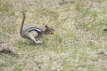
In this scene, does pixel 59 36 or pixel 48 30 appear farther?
pixel 48 30

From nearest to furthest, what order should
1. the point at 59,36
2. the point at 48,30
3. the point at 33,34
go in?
the point at 33,34
the point at 59,36
the point at 48,30

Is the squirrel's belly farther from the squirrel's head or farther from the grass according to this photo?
the squirrel's head

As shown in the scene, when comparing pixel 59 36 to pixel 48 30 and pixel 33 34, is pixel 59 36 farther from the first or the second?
pixel 33 34

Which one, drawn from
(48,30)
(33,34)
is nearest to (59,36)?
(48,30)

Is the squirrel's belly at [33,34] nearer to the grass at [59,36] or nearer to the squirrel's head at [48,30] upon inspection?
the grass at [59,36]

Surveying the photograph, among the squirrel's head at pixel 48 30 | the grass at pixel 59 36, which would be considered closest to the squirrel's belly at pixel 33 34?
the grass at pixel 59 36

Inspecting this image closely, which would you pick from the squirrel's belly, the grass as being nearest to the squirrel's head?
the grass

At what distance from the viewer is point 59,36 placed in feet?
25.5

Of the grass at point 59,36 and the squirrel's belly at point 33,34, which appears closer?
the grass at point 59,36

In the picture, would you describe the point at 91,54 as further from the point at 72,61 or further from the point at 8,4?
the point at 8,4

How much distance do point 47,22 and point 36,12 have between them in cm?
80

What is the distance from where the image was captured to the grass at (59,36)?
6238 millimetres

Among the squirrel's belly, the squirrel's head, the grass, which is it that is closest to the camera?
the grass

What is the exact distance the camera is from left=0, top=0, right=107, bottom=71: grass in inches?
246
